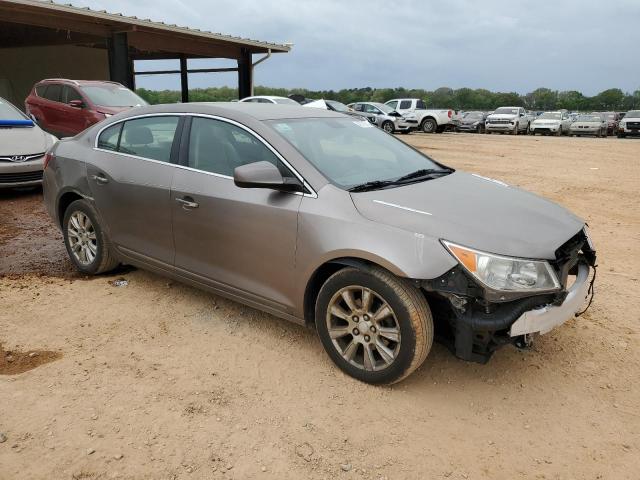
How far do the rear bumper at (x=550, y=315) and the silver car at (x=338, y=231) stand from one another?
1cm

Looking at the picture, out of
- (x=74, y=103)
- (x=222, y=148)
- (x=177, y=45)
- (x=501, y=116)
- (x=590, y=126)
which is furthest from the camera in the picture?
(x=501, y=116)

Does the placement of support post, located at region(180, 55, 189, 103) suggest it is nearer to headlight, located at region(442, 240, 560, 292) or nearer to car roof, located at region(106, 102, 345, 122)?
car roof, located at region(106, 102, 345, 122)

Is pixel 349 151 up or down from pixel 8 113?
up

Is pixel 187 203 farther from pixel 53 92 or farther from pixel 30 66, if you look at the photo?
pixel 30 66

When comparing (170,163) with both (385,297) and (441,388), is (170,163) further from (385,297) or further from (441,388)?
(441,388)

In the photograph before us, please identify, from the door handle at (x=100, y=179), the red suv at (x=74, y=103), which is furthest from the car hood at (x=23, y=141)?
the door handle at (x=100, y=179)

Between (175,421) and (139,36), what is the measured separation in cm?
1660

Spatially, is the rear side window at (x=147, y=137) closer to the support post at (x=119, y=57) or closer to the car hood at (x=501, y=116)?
the support post at (x=119, y=57)

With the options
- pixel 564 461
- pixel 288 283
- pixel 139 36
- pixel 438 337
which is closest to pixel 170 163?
pixel 288 283

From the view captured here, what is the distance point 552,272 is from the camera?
2.82m

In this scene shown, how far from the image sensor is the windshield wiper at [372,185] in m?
3.20

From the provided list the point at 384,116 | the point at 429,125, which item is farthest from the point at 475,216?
the point at 429,125

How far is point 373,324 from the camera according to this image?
117 inches

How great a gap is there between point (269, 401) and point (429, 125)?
83.5 ft
